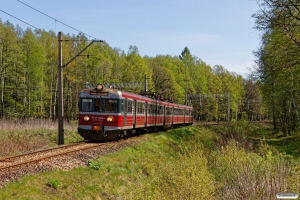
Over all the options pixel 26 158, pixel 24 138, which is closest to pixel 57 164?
pixel 26 158

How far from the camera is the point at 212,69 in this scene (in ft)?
271

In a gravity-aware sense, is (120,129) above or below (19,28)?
below

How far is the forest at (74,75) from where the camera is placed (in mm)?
40906

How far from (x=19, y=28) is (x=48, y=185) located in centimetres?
4783

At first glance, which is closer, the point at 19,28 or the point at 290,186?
the point at 290,186

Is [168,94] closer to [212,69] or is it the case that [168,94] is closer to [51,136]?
[212,69]

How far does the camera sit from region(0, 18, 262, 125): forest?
40.9 metres

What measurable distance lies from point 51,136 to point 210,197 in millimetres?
13416

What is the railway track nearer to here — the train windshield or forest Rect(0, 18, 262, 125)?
the train windshield

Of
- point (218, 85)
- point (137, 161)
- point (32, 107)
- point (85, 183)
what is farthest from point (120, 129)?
point (218, 85)

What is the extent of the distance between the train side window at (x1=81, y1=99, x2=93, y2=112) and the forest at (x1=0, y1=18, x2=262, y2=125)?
9.81 m

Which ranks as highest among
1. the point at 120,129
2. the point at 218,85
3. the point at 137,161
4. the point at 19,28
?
the point at 19,28

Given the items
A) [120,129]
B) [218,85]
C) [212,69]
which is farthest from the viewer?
[212,69]

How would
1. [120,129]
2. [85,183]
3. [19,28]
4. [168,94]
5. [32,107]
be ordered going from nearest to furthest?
[85,183] < [120,129] < [32,107] < [19,28] < [168,94]
